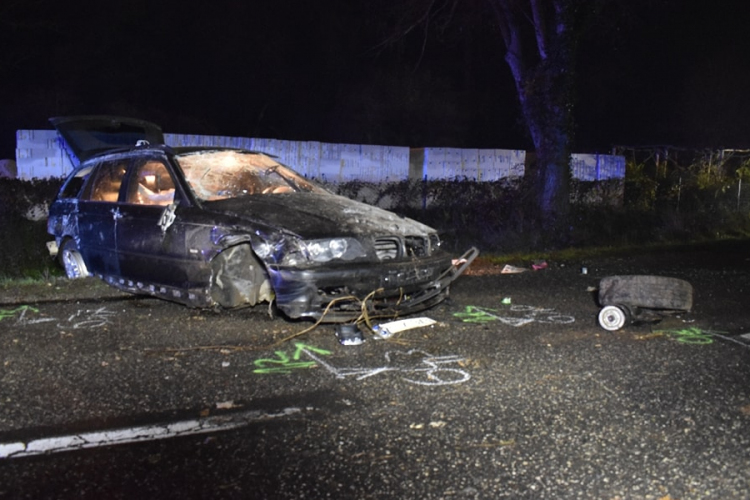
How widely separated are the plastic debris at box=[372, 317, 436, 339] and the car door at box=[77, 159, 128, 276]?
2831 millimetres

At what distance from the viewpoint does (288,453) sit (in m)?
3.32

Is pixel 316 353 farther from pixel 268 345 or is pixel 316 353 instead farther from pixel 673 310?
pixel 673 310

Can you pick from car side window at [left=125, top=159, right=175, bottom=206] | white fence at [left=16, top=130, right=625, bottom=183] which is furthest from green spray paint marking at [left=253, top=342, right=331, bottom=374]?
white fence at [left=16, top=130, right=625, bottom=183]

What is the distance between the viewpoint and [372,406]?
3941mm

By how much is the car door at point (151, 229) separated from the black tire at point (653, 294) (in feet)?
12.7

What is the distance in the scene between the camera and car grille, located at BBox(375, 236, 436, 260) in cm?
565

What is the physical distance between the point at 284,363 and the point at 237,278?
52.5 inches

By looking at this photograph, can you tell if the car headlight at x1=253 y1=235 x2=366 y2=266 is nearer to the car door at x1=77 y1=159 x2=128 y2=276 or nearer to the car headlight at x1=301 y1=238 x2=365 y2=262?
the car headlight at x1=301 y1=238 x2=365 y2=262

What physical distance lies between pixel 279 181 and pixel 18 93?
21.4 meters

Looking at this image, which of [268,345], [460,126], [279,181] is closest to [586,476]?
[268,345]

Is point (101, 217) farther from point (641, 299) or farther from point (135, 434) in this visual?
point (641, 299)

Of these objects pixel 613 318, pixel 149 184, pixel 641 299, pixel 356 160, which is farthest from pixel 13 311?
pixel 356 160

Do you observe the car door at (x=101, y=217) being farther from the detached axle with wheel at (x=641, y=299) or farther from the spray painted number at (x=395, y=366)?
the detached axle with wheel at (x=641, y=299)

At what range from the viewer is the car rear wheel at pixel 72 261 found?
743cm
